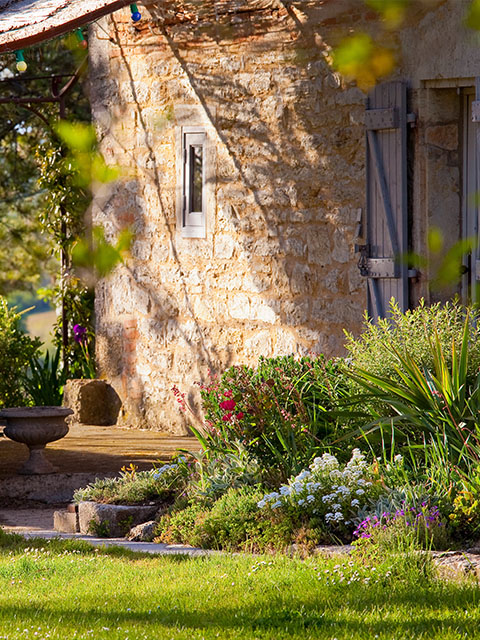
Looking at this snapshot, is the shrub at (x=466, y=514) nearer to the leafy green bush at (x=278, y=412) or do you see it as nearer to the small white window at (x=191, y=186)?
the leafy green bush at (x=278, y=412)

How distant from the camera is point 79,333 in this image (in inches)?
438

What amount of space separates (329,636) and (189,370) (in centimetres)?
582

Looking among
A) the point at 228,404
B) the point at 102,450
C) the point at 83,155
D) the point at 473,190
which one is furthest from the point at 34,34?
the point at 83,155

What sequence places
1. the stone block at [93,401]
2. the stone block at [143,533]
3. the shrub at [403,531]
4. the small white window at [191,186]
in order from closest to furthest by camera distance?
the shrub at [403,531]
the stone block at [143,533]
the small white window at [191,186]
the stone block at [93,401]

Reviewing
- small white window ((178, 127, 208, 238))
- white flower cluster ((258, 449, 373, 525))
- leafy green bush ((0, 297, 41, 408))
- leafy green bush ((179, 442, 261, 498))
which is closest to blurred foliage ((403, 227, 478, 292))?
small white window ((178, 127, 208, 238))

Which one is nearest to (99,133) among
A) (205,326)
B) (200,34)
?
(200,34)

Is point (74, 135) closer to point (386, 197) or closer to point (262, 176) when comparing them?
point (262, 176)

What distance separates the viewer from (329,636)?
12.6 ft

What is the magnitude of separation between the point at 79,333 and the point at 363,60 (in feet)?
14.5

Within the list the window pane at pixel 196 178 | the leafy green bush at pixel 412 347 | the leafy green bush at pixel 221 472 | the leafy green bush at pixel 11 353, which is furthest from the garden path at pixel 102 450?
the leafy green bush at pixel 412 347

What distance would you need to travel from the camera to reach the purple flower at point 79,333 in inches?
437

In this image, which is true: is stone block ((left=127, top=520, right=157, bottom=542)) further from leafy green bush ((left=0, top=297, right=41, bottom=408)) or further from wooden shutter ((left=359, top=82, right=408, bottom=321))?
leafy green bush ((left=0, top=297, right=41, bottom=408))

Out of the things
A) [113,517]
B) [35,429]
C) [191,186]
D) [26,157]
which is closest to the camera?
[113,517]

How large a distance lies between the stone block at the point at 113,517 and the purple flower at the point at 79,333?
5.28m
